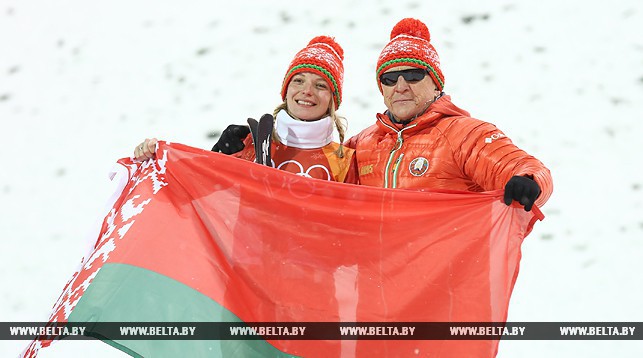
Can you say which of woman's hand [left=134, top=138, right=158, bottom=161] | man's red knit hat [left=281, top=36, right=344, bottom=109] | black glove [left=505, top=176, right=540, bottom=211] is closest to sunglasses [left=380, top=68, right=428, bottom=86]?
man's red knit hat [left=281, top=36, right=344, bottom=109]

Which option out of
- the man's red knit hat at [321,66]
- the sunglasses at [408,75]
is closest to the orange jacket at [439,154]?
the sunglasses at [408,75]

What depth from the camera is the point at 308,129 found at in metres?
3.15

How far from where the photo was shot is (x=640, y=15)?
4.97 m

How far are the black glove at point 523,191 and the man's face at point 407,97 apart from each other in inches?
26.4

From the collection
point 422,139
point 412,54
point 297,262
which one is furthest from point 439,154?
point 297,262

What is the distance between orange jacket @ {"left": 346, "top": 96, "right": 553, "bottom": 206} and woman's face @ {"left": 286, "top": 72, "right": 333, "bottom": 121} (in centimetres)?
21

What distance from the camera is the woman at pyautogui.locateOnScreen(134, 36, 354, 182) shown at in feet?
10.3

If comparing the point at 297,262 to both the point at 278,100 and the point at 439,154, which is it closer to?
the point at 439,154

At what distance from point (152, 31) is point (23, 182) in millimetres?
1197

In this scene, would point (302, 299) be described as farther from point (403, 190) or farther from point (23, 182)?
point (23, 182)

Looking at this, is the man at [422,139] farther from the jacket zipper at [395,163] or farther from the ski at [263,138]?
the ski at [263,138]

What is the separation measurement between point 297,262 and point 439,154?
0.67 metres

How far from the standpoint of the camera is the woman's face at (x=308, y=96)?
10.5ft

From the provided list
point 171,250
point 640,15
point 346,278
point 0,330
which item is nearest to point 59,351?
point 0,330
